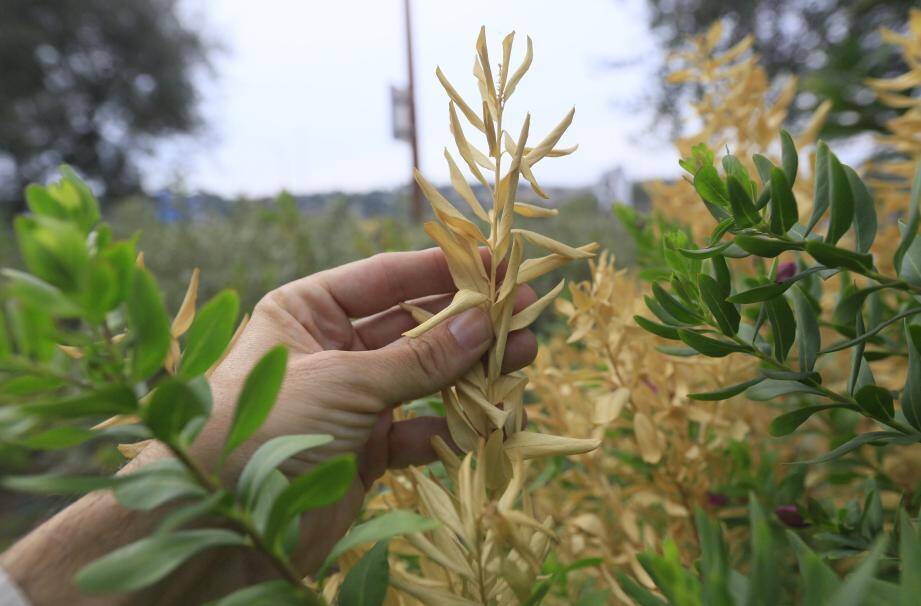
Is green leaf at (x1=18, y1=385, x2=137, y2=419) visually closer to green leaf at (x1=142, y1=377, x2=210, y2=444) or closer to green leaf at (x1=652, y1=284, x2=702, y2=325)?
green leaf at (x1=142, y1=377, x2=210, y2=444)

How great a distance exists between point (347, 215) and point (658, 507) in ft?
9.84

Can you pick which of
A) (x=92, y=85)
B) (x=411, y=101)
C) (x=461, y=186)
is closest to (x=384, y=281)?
(x=461, y=186)

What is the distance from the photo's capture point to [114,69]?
10.2m

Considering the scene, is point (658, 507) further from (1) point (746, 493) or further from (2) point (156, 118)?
(2) point (156, 118)

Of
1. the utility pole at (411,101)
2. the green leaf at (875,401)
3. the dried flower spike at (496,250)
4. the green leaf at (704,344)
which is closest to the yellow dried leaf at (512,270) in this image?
the dried flower spike at (496,250)

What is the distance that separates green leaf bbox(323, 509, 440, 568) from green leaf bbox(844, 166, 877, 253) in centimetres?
28

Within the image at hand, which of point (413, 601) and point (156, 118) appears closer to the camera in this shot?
Result: point (413, 601)

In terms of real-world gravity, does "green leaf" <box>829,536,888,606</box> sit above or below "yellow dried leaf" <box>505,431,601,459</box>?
above

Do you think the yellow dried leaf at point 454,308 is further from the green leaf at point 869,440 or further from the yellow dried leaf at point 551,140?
the green leaf at point 869,440

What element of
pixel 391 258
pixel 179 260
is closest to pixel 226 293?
pixel 391 258

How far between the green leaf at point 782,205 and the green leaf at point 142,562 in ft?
1.00

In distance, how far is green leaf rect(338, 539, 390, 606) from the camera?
300 mm

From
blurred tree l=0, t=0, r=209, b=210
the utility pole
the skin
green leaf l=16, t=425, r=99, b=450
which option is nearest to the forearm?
the skin

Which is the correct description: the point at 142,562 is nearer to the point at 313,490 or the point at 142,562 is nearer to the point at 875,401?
the point at 313,490
